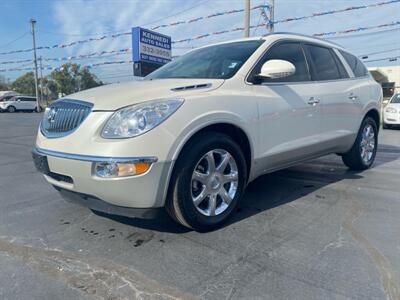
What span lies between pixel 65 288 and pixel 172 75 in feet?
7.79

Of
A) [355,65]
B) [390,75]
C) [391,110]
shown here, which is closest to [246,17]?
[391,110]

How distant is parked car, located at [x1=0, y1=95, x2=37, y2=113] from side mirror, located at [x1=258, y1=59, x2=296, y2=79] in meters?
38.3

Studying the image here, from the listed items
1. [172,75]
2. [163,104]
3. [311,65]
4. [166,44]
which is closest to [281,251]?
[163,104]

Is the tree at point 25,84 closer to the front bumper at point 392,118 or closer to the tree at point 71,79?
the tree at point 71,79

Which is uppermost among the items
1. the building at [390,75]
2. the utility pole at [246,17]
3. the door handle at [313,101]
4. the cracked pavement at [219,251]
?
the utility pole at [246,17]

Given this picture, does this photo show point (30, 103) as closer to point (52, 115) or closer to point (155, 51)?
point (155, 51)

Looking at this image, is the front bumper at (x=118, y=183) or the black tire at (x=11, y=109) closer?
the front bumper at (x=118, y=183)

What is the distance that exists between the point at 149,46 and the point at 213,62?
15622 mm

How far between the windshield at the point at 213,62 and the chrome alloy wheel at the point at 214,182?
0.81m

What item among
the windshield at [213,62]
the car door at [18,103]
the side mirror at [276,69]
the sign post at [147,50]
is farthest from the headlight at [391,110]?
the car door at [18,103]

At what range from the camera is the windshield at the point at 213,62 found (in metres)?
3.49

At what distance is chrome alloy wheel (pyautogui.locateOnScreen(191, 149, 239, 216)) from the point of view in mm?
2973

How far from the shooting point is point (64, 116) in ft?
9.54

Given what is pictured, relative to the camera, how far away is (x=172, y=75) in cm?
380
